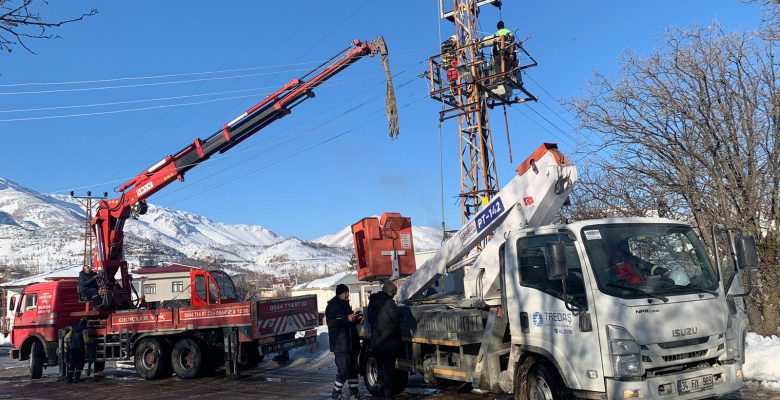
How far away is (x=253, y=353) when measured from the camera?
588 inches

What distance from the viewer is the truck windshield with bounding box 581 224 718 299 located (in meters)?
6.21

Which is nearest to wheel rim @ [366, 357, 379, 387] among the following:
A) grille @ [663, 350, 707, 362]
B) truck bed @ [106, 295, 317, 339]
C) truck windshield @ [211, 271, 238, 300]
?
truck bed @ [106, 295, 317, 339]

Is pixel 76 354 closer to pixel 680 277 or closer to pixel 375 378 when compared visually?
pixel 375 378

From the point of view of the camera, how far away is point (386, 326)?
8.62 metres

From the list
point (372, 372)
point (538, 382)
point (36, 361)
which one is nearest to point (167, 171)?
point (36, 361)

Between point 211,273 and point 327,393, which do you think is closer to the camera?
point 327,393

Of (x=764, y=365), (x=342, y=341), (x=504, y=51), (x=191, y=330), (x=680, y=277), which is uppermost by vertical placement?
(x=504, y=51)

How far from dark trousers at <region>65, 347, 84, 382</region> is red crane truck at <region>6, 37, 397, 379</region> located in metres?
0.70

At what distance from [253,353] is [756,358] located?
10.7 meters

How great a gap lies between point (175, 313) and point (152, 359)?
143cm

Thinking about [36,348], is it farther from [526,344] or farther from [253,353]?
[526,344]

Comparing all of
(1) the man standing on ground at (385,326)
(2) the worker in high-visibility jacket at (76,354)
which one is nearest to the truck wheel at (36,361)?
(2) the worker in high-visibility jacket at (76,354)

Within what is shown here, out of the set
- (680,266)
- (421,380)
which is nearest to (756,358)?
(680,266)

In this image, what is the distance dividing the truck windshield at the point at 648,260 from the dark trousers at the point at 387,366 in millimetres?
3539
